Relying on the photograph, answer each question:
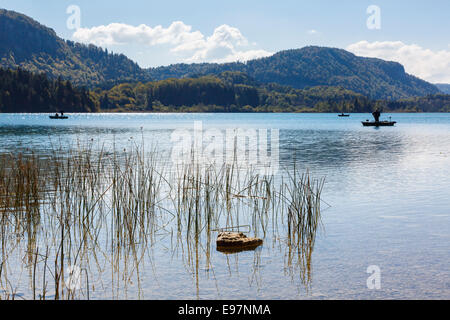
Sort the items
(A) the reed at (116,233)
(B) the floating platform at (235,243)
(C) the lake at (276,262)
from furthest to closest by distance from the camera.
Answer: (B) the floating platform at (235,243), (A) the reed at (116,233), (C) the lake at (276,262)

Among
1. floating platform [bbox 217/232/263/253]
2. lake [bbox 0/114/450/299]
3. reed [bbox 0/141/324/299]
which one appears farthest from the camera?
floating platform [bbox 217/232/263/253]

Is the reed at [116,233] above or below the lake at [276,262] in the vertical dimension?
→ above

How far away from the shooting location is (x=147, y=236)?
36.7 feet

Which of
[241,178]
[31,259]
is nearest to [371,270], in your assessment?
[31,259]

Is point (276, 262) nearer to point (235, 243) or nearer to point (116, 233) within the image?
point (235, 243)

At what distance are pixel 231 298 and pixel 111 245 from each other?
12.7 ft

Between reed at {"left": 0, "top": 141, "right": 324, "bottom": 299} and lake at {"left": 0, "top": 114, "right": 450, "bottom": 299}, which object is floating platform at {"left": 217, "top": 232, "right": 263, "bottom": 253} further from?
reed at {"left": 0, "top": 141, "right": 324, "bottom": 299}

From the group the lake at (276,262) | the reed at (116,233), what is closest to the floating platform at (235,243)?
the lake at (276,262)

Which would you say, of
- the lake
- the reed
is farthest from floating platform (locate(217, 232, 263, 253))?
the reed

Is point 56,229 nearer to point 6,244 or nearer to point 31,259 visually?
point 6,244

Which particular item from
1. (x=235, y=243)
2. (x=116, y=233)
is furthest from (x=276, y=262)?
(x=116, y=233)

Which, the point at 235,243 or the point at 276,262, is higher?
the point at 235,243

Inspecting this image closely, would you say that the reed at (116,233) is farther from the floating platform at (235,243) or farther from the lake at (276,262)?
the floating platform at (235,243)

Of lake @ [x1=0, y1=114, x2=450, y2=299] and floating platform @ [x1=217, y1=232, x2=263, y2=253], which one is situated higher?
floating platform @ [x1=217, y1=232, x2=263, y2=253]
